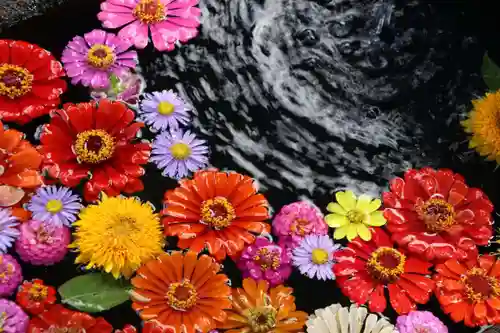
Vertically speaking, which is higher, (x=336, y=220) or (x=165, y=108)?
(x=165, y=108)

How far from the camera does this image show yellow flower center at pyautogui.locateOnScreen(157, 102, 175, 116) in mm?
1509

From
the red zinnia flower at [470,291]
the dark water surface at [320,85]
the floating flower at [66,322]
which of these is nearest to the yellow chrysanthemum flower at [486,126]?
the dark water surface at [320,85]

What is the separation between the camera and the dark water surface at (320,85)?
155 centimetres

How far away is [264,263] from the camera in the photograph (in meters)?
1.32

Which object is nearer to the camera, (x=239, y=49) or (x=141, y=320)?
(x=141, y=320)

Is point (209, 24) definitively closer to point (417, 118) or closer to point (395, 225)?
point (417, 118)

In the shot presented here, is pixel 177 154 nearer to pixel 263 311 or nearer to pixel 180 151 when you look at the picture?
pixel 180 151

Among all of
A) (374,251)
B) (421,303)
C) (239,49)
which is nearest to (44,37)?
(239,49)

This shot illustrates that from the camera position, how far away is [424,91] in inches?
67.3

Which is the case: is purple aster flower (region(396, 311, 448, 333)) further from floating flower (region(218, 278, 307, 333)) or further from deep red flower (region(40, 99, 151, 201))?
deep red flower (region(40, 99, 151, 201))

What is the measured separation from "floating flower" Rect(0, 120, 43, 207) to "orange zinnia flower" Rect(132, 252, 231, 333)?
32 cm

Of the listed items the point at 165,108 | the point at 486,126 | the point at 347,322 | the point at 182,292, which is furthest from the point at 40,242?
the point at 486,126

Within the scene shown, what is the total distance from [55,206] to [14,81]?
1.08 feet

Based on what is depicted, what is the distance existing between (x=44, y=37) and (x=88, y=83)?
0.20 metres
